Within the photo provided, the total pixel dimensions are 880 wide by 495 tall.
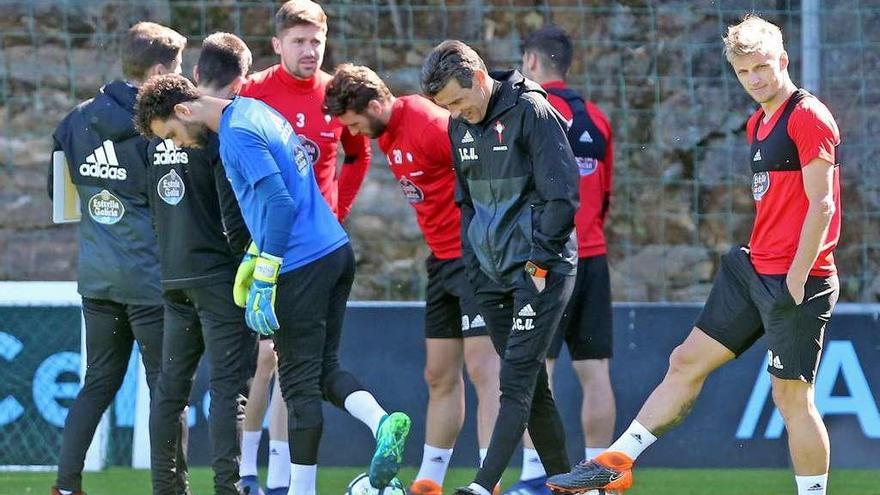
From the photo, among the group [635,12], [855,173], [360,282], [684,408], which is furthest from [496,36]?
[684,408]

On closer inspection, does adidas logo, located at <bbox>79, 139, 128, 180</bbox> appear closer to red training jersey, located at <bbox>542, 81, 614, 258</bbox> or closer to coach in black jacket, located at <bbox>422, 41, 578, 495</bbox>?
coach in black jacket, located at <bbox>422, 41, 578, 495</bbox>

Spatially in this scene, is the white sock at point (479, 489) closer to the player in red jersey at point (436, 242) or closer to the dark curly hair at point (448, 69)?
the player in red jersey at point (436, 242)

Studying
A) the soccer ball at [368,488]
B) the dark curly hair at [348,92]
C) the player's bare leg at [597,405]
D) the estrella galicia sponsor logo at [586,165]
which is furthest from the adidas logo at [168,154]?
the player's bare leg at [597,405]

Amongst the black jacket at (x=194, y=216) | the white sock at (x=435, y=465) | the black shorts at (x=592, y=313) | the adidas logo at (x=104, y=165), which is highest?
the adidas logo at (x=104, y=165)

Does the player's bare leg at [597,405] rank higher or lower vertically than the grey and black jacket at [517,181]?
lower

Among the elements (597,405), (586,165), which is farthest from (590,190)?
(597,405)

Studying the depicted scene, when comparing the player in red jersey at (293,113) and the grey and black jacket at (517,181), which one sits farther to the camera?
the player in red jersey at (293,113)

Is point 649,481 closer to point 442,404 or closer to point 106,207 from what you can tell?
point 442,404

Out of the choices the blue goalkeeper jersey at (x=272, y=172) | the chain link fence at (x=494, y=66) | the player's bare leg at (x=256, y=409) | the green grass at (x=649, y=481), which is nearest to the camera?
the blue goalkeeper jersey at (x=272, y=172)

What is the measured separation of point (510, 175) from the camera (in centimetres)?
584

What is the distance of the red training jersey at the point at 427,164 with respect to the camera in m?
6.43

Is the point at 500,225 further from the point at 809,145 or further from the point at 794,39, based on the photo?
the point at 794,39

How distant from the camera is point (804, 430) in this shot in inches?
221

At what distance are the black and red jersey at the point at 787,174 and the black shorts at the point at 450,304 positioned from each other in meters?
1.33
